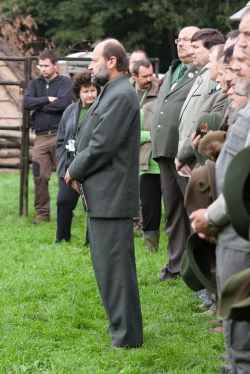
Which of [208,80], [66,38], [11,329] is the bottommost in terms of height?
[66,38]

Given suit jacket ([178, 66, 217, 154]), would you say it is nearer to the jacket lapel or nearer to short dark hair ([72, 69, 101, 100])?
the jacket lapel

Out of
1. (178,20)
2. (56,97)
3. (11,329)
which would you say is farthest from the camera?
(178,20)

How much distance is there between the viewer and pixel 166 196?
26.2ft

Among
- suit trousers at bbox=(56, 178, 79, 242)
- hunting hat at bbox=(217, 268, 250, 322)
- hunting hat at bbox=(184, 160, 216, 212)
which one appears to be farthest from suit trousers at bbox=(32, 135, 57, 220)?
hunting hat at bbox=(217, 268, 250, 322)

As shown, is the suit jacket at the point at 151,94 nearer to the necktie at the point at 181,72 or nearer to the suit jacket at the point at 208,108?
the necktie at the point at 181,72

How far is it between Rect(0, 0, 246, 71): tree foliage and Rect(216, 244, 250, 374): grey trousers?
2411 cm

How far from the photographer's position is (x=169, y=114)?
25.2ft

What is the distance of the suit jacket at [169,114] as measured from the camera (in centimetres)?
762

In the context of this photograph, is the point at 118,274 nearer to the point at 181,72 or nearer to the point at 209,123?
the point at 209,123

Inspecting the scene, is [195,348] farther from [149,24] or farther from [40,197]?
[149,24]

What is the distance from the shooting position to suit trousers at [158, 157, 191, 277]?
7.93 metres

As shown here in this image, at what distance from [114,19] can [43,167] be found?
66.0 ft

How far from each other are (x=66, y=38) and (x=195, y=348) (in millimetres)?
25323

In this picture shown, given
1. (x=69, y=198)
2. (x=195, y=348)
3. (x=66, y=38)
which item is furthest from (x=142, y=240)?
(x=66, y=38)
